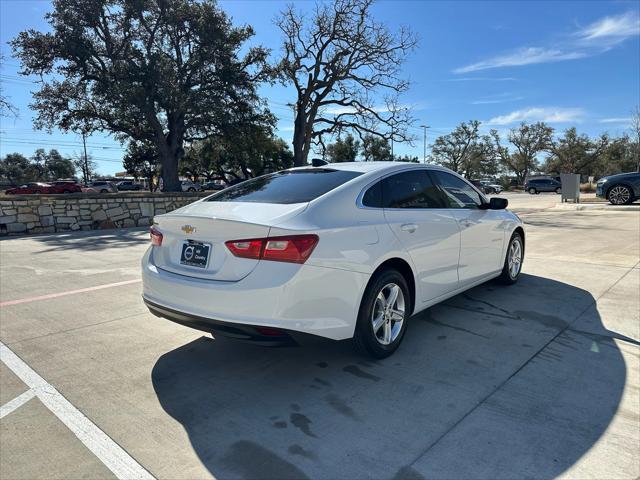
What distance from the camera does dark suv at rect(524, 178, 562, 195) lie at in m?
50.0

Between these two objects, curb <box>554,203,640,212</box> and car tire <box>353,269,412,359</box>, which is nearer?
car tire <box>353,269,412,359</box>

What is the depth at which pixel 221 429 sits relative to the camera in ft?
8.48

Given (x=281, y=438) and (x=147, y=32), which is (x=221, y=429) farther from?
(x=147, y=32)

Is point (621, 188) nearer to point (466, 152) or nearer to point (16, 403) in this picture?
point (16, 403)

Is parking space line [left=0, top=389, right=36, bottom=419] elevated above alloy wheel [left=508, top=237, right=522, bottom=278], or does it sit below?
below

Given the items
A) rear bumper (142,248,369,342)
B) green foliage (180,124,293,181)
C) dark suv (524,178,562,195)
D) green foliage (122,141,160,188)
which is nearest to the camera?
rear bumper (142,248,369,342)

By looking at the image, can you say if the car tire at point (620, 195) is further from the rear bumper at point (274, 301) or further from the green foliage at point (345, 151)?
the green foliage at point (345, 151)

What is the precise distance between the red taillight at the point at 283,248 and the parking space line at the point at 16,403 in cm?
177

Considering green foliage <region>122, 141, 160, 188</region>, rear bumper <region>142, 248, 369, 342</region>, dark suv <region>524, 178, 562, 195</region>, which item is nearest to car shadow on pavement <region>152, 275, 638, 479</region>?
rear bumper <region>142, 248, 369, 342</region>

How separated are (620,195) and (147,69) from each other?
22.5m

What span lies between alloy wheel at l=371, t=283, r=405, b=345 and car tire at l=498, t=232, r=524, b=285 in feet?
7.92

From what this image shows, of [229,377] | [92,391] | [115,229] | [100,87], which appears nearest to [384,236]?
[229,377]

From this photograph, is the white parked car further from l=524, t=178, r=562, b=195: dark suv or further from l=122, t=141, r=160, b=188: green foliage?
l=524, t=178, r=562, b=195: dark suv

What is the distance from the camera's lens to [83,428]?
8.55 ft
